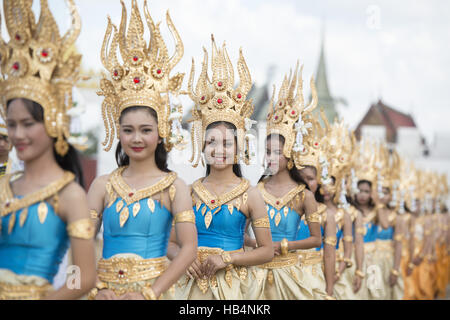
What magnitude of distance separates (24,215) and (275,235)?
101 inches

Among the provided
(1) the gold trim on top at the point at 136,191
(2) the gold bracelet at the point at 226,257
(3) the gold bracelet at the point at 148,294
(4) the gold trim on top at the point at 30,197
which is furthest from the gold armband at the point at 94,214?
(2) the gold bracelet at the point at 226,257

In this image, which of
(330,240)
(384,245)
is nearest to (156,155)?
(330,240)

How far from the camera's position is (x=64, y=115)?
228 cm

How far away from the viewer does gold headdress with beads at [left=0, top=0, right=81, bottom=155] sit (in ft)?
7.41

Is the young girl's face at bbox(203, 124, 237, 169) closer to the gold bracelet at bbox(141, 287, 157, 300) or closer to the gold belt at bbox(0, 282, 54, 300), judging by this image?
the gold bracelet at bbox(141, 287, 157, 300)

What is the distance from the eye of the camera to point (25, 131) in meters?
2.25

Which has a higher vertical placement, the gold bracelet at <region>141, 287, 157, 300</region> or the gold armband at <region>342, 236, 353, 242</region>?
the gold bracelet at <region>141, 287, 157, 300</region>

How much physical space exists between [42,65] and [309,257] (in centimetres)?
379

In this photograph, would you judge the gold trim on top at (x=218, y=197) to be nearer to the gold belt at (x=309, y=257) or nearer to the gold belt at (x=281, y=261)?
the gold belt at (x=281, y=261)

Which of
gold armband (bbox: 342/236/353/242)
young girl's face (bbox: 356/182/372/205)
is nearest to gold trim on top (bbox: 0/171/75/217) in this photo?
gold armband (bbox: 342/236/353/242)

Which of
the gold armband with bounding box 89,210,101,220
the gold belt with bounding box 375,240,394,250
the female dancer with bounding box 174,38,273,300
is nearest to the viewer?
the gold armband with bounding box 89,210,101,220

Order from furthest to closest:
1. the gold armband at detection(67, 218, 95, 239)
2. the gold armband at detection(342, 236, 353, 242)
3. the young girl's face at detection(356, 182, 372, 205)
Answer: the young girl's face at detection(356, 182, 372, 205) < the gold armband at detection(342, 236, 353, 242) < the gold armband at detection(67, 218, 95, 239)

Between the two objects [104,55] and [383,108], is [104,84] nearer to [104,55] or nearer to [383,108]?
[104,55]

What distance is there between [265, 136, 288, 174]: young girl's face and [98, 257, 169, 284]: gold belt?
1.87 m
